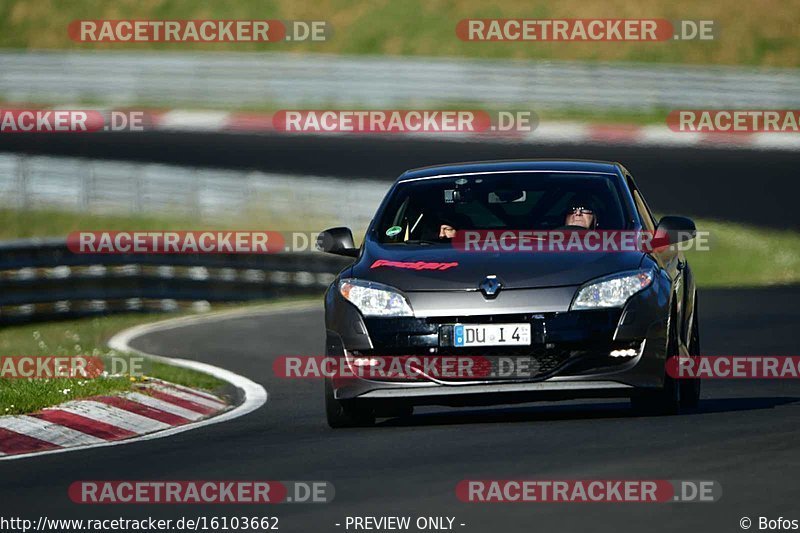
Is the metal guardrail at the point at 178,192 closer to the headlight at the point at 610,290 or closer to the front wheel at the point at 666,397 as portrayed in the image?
the front wheel at the point at 666,397

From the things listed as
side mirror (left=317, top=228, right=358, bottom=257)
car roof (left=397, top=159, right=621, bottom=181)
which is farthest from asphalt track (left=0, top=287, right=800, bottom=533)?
car roof (left=397, top=159, right=621, bottom=181)

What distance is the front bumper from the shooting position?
9305 mm

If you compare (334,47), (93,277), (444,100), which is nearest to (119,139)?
Result: (444,100)

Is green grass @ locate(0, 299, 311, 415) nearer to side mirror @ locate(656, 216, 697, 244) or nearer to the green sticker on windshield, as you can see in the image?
the green sticker on windshield

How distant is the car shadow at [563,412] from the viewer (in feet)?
32.8

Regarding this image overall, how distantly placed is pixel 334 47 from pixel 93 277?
2644cm

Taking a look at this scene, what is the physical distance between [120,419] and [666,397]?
3212 millimetres

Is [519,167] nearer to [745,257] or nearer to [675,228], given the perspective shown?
[675,228]

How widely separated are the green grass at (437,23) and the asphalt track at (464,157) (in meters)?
10.0

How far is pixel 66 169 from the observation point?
1050 inches

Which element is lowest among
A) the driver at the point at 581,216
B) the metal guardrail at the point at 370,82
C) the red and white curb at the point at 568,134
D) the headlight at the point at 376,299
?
the headlight at the point at 376,299

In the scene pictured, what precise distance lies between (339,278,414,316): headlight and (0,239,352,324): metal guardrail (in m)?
10.0

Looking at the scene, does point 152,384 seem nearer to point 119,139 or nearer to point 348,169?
point 348,169

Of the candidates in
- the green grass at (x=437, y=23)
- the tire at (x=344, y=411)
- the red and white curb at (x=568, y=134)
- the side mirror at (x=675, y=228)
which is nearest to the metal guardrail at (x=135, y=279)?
the tire at (x=344, y=411)
